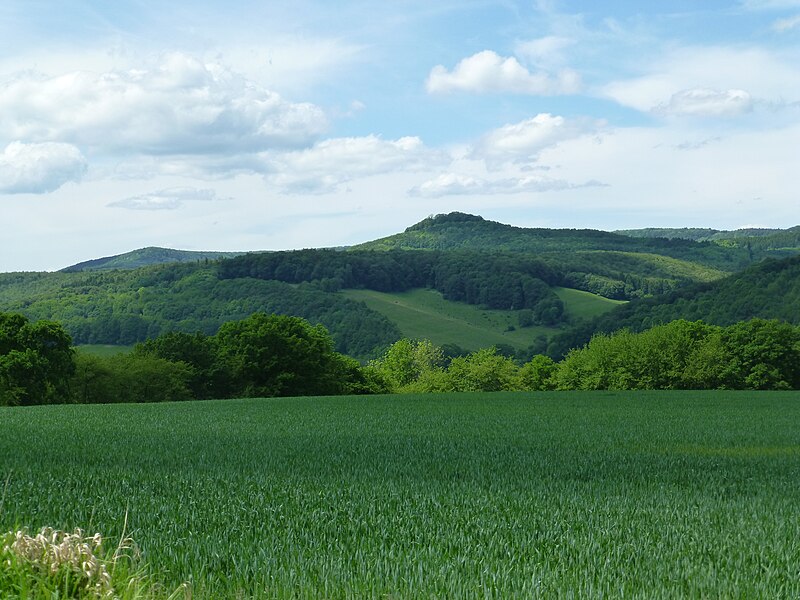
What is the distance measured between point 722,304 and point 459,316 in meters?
73.7

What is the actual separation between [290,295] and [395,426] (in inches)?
5040

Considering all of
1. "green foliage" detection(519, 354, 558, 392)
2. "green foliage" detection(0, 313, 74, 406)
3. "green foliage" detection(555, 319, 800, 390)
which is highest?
"green foliage" detection(0, 313, 74, 406)

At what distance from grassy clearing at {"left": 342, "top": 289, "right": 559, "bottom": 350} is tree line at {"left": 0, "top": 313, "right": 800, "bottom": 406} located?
244ft

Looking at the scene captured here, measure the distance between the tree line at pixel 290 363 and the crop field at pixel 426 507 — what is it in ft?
109

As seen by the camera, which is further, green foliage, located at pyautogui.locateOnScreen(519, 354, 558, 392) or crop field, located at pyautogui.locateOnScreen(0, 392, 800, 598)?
Answer: green foliage, located at pyautogui.locateOnScreen(519, 354, 558, 392)

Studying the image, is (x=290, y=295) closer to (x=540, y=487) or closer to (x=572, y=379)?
(x=572, y=379)

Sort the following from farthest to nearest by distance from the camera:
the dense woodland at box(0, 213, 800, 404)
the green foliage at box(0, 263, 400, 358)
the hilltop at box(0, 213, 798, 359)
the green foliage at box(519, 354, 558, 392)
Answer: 1. the green foliage at box(0, 263, 400, 358)
2. the hilltop at box(0, 213, 798, 359)
3. the green foliage at box(519, 354, 558, 392)
4. the dense woodland at box(0, 213, 800, 404)

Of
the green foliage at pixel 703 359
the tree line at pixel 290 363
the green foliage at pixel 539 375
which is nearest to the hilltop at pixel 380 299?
the green foliage at pixel 539 375

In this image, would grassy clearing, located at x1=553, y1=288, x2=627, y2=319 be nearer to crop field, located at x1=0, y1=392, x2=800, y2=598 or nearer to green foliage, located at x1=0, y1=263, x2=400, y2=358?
green foliage, located at x1=0, y1=263, x2=400, y2=358

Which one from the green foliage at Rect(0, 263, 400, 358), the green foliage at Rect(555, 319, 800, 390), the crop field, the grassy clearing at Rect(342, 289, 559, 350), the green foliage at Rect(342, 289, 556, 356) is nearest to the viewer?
the crop field

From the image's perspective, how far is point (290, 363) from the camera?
71938 millimetres

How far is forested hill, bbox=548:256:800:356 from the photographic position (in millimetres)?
108688

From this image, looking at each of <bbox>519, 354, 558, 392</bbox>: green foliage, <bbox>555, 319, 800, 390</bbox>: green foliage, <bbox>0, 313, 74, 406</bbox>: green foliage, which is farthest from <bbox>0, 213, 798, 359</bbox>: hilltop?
<bbox>0, 313, 74, 406</bbox>: green foliage

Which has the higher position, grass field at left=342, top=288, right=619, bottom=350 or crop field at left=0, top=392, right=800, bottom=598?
crop field at left=0, top=392, right=800, bottom=598
